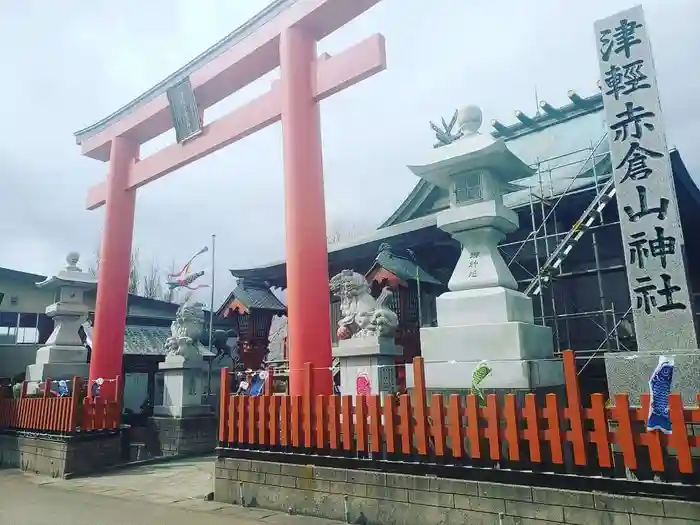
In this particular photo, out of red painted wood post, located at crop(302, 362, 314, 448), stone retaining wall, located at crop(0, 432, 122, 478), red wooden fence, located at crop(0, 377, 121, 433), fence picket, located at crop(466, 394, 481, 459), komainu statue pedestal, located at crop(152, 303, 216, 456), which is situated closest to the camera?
fence picket, located at crop(466, 394, 481, 459)

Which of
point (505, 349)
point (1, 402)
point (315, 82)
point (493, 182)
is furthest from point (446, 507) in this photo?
point (1, 402)

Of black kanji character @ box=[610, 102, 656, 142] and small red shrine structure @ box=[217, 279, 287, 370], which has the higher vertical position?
black kanji character @ box=[610, 102, 656, 142]

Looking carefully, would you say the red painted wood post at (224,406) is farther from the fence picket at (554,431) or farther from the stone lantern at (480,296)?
the fence picket at (554,431)

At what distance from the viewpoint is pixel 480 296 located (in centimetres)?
580

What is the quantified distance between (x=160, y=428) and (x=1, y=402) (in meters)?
3.42

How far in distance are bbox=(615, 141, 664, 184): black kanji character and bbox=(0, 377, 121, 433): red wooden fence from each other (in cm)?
923

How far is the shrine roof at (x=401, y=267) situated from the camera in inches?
393

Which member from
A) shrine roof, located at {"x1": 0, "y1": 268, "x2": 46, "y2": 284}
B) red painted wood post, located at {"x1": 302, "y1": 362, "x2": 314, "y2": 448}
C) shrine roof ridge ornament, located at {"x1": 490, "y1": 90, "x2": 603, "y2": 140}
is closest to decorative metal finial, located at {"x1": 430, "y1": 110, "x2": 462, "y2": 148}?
shrine roof ridge ornament, located at {"x1": 490, "y1": 90, "x2": 603, "y2": 140}

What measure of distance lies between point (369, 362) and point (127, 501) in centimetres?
375

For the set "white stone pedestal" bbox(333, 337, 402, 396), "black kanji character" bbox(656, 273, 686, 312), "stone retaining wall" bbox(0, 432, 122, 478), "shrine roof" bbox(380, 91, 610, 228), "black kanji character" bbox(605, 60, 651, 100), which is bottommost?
"stone retaining wall" bbox(0, 432, 122, 478)

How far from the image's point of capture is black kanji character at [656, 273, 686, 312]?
18.4 ft

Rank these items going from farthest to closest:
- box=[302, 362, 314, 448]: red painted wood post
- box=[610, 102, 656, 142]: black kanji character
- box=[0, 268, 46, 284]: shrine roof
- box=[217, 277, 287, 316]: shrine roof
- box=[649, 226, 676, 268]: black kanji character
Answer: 1. box=[0, 268, 46, 284]: shrine roof
2. box=[217, 277, 287, 316]: shrine roof
3. box=[610, 102, 656, 142]: black kanji character
4. box=[302, 362, 314, 448]: red painted wood post
5. box=[649, 226, 676, 268]: black kanji character

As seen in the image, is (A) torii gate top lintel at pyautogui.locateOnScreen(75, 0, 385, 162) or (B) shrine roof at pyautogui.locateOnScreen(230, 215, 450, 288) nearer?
(A) torii gate top lintel at pyautogui.locateOnScreen(75, 0, 385, 162)

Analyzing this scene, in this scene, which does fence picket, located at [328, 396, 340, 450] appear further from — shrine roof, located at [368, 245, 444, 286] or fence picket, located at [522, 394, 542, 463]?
shrine roof, located at [368, 245, 444, 286]
